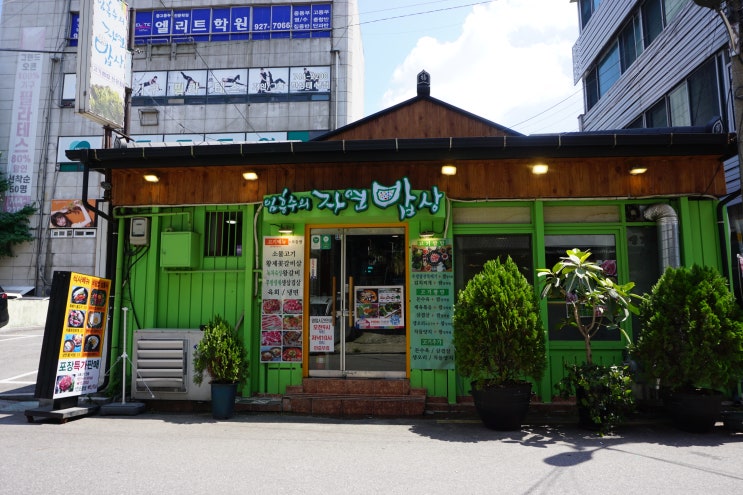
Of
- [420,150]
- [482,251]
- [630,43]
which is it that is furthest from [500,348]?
[630,43]

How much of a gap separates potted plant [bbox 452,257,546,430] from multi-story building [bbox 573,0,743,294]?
10.7ft

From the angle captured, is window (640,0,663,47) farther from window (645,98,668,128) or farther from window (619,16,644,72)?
window (645,98,668,128)

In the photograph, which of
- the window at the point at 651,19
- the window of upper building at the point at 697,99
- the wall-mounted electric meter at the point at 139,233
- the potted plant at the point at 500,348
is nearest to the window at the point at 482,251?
the potted plant at the point at 500,348

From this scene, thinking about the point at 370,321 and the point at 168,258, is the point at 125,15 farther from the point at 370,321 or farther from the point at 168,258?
the point at 370,321

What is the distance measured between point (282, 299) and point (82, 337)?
304 centimetres

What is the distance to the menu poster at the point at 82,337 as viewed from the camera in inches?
271

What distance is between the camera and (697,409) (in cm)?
596

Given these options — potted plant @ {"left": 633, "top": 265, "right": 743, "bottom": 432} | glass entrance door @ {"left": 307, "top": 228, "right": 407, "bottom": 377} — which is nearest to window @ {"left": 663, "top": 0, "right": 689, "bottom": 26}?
potted plant @ {"left": 633, "top": 265, "right": 743, "bottom": 432}

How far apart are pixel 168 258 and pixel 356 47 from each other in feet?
73.5

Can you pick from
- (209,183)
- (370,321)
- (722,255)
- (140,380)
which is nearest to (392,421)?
(370,321)

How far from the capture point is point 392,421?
6836 mm

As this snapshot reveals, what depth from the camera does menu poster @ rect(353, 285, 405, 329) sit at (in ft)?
25.3

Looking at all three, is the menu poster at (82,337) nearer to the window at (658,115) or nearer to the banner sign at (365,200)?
the banner sign at (365,200)

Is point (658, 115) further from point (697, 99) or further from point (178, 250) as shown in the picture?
point (178, 250)
